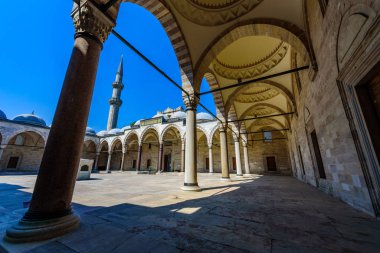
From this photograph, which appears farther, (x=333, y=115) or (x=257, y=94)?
(x=257, y=94)

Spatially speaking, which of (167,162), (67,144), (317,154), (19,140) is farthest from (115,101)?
(317,154)

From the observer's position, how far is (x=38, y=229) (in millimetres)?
1679

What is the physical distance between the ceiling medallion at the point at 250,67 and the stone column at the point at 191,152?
4.03m

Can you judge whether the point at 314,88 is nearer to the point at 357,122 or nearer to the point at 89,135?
the point at 357,122

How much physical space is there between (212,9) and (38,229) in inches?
288

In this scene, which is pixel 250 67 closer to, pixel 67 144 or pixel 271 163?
pixel 67 144

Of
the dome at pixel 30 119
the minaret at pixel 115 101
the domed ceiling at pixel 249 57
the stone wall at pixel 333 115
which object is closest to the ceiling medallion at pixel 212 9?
the domed ceiling at pixel 249 57

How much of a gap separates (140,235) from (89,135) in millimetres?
28006

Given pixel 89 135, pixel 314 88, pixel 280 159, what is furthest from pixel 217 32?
pixel 89 135

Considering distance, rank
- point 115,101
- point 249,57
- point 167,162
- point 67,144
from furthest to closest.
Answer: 1. point 115,101
2. point 167,162
3. point 249,57
4. point 67,144

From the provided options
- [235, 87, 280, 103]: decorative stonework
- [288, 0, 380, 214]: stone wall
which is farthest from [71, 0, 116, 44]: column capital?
[235, 87, 280, 103]: decorative stonework

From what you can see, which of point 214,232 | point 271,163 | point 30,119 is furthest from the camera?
point 30,119

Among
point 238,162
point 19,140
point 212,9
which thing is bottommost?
point 238,162

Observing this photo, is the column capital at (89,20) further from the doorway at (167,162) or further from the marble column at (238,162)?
the doorway at (167,162)
